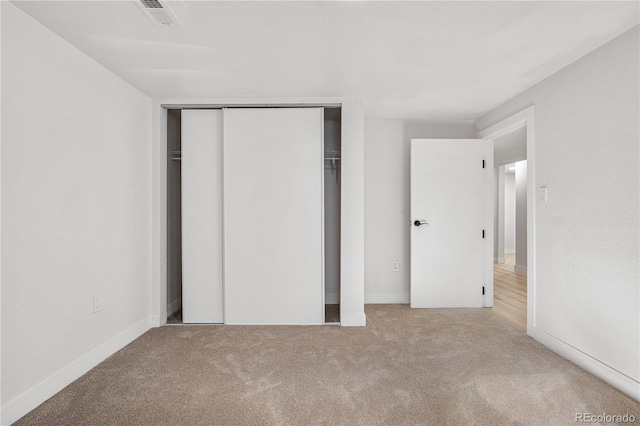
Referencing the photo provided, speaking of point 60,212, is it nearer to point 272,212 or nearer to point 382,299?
point 272,212

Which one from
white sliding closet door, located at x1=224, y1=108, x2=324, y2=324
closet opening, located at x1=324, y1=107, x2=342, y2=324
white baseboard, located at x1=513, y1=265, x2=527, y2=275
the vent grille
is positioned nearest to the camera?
the vent grille

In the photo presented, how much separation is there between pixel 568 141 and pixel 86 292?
12.5ft

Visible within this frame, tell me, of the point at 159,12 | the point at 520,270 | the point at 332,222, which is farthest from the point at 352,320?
the point at 520,270

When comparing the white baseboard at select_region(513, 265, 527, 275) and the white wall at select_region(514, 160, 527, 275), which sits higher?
the white wall at select_region(514, 160, 527, 275)

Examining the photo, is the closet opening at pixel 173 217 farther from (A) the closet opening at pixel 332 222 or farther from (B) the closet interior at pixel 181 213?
(A) the closet opening at pixel 332 222

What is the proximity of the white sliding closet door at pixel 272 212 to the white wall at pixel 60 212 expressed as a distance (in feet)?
2.88

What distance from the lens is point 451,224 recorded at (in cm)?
377

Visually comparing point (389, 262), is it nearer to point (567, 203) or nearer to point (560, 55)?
point (567, 203)

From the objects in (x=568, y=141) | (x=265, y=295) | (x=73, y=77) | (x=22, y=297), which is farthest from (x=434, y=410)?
(x=73, y=77)

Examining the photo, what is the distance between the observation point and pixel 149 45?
2148mm

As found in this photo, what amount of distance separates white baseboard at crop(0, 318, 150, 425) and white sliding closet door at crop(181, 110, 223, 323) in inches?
25.5

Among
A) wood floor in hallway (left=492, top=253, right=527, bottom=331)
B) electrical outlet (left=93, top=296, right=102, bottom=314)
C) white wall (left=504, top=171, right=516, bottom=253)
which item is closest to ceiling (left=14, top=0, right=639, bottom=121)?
Result: electrical outlet (left=93, top=296, right=102, bottom=314)

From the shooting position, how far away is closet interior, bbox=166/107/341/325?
348cm

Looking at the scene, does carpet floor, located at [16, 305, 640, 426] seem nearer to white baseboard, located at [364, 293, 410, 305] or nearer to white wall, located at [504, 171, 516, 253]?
white baseboard, located at [364, 293, 410, 305]
